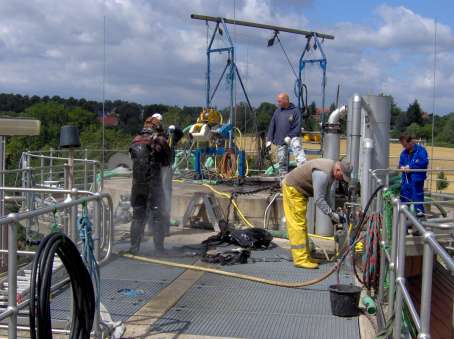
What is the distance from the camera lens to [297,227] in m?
7.52

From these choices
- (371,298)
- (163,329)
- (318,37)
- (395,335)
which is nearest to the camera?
(395,335)

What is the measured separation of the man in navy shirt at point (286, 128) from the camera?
436 inches

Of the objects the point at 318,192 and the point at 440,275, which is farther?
the point at 440,275

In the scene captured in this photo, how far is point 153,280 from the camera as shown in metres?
6.83

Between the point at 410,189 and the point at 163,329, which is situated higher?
the point at 410,189

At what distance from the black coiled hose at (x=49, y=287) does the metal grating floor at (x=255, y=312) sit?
127cm

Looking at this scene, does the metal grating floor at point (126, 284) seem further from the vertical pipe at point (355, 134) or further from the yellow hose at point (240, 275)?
the vertical pipe at point (355, 134)

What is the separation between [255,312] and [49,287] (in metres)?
2.87

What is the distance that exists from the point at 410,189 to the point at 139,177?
469cm

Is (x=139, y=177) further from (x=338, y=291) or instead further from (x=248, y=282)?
(x=338, y=291)

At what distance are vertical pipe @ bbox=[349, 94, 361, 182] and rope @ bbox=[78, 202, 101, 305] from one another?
4.72 m

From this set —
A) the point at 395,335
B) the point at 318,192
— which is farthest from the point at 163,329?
the point at 318,192

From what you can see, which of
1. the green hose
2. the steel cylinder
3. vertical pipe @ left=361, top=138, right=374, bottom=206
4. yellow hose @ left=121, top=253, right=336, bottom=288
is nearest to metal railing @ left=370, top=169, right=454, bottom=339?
the green hose

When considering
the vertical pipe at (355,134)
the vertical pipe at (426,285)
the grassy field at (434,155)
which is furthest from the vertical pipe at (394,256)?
the grassy field at (434,155)
